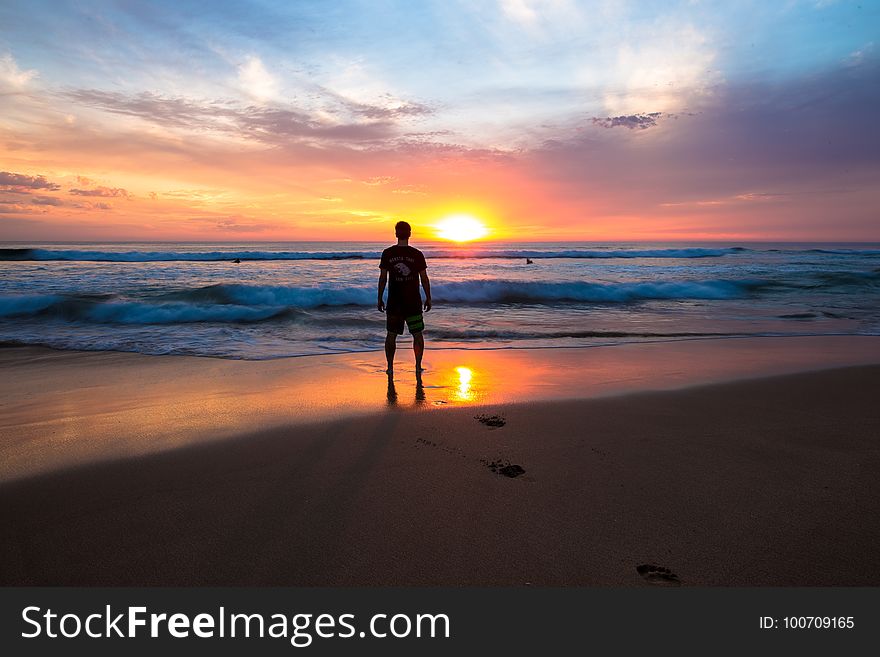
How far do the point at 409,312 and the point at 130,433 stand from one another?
3463 mm

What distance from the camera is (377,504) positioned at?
2.91 meters

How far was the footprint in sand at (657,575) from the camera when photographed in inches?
86.3

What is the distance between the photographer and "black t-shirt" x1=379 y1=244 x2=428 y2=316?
664cm

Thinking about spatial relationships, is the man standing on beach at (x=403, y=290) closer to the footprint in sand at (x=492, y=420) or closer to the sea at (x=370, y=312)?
the sea at (x=370, y=312)

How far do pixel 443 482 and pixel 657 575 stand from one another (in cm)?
133

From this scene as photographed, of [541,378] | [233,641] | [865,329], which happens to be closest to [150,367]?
[541,378]

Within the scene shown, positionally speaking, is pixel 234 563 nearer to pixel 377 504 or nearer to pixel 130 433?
pixel 377 504

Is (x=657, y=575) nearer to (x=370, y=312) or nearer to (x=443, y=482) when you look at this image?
(x=443, y=482)

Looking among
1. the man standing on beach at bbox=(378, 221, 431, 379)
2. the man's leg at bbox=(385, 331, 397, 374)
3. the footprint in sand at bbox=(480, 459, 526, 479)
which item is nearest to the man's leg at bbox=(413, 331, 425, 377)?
the man standing on beach at bbox=(378, 221, 431, 379)

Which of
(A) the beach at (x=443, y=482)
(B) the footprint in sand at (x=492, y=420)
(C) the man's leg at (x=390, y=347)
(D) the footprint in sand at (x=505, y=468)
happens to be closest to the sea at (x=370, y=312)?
(C) the man's leg at (x=390, y=347)

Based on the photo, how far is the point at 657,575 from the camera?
7.36ft

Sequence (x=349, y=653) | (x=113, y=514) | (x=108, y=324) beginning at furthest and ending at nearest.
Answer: (x=108, y=324) < (x=113, y=514) < (x=349, y=653)

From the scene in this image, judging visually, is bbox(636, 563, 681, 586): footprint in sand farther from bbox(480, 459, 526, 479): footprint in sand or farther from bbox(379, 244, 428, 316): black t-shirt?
bbox(379, 244, 428, 316): black t-shirt

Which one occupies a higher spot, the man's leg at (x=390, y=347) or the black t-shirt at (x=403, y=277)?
the black t-shirt at (x=403, y=277)
